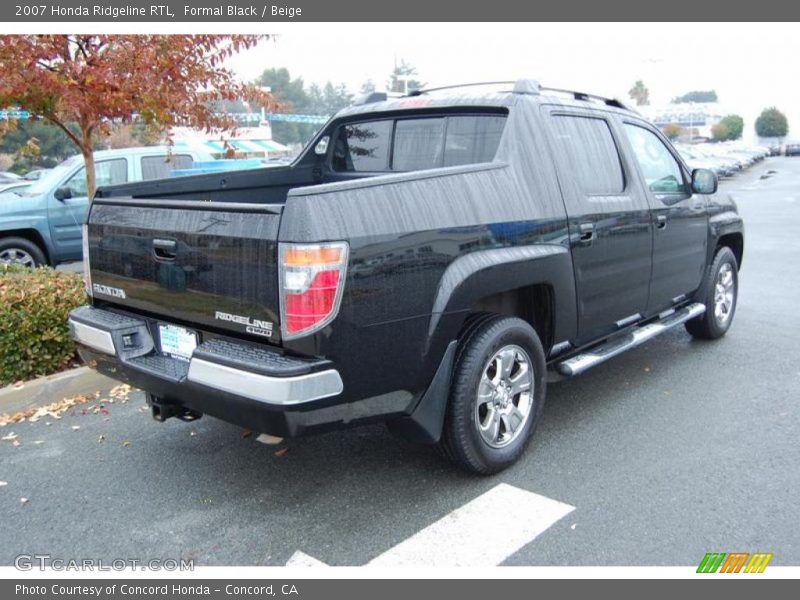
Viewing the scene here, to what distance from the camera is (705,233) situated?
5.65 metres

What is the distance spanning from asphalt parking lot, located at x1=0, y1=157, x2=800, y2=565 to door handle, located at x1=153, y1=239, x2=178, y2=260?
127 centimetres

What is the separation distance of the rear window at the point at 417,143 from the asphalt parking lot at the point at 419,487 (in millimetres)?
1764

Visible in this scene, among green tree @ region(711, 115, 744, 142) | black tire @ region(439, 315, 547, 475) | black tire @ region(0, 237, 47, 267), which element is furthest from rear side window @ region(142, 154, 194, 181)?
green tree @ region(711, 115, 744, 142)

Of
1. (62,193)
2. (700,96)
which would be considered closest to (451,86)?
(62,193)

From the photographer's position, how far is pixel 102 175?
9.66 metres

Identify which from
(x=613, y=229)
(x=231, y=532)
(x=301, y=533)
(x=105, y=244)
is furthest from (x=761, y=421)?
(x=105, y=244)

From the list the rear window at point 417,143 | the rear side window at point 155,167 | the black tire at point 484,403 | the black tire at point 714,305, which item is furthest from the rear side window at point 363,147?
the rear side window at point 155,167

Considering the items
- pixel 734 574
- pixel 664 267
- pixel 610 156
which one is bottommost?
pixel 734 574

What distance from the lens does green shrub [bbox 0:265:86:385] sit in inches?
196

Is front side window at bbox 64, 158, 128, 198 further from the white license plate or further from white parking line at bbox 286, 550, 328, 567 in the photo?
white parking line at bbox 286, 550, 328, 567

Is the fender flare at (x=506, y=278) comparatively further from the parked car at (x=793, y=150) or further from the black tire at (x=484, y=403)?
the parked car at (x=793, y=150)

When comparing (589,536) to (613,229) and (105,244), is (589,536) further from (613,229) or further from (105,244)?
(105,244)

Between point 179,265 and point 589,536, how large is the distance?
2.29m

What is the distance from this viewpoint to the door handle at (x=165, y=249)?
3.32 meters
